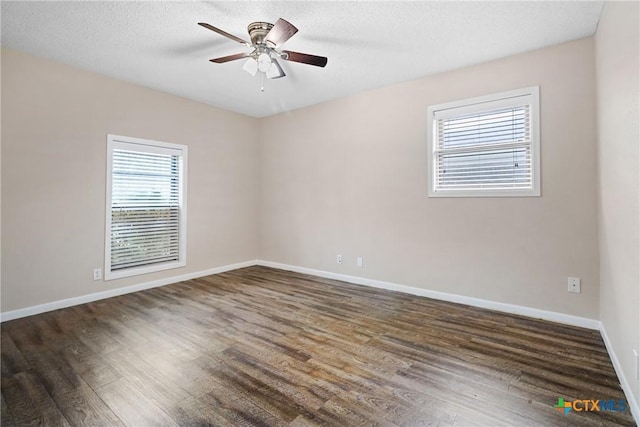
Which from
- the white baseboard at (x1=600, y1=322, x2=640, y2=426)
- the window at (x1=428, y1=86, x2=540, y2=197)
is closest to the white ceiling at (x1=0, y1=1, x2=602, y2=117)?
the window at (x1=428, y1=86, x2=540, y2=197)

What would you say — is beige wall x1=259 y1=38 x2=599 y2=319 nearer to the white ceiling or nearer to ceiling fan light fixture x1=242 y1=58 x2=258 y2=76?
the white ceiling

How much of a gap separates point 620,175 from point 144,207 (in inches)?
188

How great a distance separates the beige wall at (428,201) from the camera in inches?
112

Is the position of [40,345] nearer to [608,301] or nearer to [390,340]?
[390,340]

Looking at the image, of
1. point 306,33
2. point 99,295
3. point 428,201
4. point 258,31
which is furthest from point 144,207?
point 428,201

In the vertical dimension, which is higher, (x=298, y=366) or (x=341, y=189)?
(x=341, y=189)

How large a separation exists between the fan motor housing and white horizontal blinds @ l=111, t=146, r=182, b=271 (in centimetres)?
237

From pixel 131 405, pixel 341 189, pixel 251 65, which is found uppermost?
pixel 251 65

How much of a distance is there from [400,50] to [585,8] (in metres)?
1.42

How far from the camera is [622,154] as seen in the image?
6.20ft

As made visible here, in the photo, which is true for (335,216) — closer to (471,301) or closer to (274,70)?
(471,301)

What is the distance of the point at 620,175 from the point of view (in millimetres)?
1928

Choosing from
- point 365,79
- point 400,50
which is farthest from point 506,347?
point 365,79

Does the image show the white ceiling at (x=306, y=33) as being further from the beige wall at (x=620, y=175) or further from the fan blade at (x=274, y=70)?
the beige wall at (x=620, y=175)
